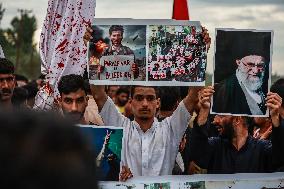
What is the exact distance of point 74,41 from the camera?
4.34 m

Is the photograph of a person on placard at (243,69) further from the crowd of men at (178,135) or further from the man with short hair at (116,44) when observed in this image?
the man with short hair at (116,44)

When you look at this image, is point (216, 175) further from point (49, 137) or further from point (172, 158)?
Result: point (49, 137)

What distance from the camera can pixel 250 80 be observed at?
3771 millimetres

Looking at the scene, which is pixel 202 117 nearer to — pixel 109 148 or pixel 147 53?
pixel 147 53

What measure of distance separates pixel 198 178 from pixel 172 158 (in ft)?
0.84

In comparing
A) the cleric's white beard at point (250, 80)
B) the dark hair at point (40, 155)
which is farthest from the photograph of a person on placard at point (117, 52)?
the dark hair at point (40, 155)

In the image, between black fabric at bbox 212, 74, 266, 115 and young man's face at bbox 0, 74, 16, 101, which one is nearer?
black fabric at bbox 212, 74, 266, 115

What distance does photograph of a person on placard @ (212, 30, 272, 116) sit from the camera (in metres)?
3.73

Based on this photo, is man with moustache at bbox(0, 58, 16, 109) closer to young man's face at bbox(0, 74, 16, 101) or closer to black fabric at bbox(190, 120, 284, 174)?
young man's face at bbox(0, 74, 16, 101)

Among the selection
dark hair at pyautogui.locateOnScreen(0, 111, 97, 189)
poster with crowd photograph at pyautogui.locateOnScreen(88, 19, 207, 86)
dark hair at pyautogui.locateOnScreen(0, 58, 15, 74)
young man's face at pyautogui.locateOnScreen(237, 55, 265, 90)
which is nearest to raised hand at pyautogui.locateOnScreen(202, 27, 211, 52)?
poster with crowd photograph at pyautogui.locateOnScreen(88, 19, 207, 86)

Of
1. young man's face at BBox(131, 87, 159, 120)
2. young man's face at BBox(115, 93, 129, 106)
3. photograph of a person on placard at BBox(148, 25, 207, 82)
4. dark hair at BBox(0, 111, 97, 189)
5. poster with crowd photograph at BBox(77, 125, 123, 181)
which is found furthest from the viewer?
young man's face at BBox(115, 93, 129, 106)

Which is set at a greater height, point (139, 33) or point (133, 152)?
point (139, 33)

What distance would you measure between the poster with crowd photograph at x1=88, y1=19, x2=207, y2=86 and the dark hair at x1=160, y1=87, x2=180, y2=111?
164 cm

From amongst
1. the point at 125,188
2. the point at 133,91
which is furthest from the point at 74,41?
the point at 125,188
